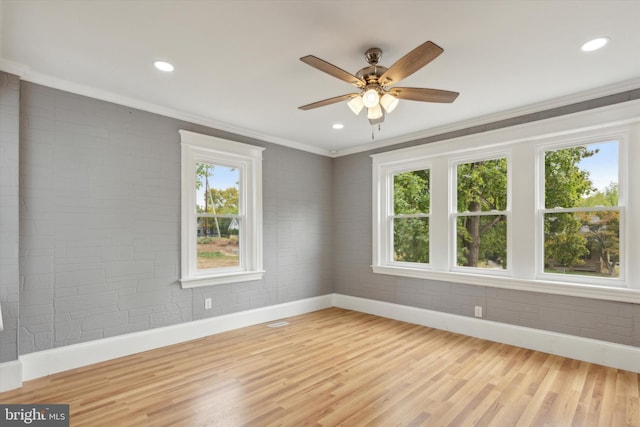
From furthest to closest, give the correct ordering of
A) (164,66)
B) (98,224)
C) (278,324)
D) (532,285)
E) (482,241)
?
1. (278,324)
2. (482,241)
3. (532,285)
4. (98,224)
5. (164,66)

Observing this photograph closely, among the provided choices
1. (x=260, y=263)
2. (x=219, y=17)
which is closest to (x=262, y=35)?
(x=219, y=17)

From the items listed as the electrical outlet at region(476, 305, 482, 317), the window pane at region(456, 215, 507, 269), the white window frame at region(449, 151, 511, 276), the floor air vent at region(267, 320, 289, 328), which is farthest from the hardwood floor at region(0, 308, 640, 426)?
the window pane at region(456, 215, 507, 269)

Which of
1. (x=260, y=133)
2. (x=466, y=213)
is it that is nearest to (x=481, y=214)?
(x=466, y=213)

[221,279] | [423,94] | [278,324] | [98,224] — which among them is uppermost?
[423,94]

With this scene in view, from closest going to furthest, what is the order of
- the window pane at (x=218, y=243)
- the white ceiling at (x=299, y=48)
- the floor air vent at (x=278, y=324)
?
the white ceiling at (x=299, y=48)
the window pane at (x=218, y=243)
the floor air vent at (x=278, y=324)

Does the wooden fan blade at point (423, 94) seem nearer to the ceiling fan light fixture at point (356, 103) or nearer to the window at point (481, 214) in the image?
the ceiling fan light fixture at point (356, 103)

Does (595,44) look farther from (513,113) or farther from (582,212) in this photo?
(582,212)

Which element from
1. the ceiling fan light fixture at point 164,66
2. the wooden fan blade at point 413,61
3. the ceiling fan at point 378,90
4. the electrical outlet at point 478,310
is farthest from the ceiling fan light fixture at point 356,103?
the electrical outlet at point 478,310

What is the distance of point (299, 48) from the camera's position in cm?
256

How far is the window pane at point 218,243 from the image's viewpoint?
13.9ft

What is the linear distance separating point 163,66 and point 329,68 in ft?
5.03

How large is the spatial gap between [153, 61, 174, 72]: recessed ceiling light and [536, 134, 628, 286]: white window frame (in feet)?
12.7

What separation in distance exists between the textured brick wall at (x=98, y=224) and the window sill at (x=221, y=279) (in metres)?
0.09

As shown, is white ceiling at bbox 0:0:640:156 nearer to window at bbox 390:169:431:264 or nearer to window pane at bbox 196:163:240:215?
window pane at bbox 196:163:240:215
